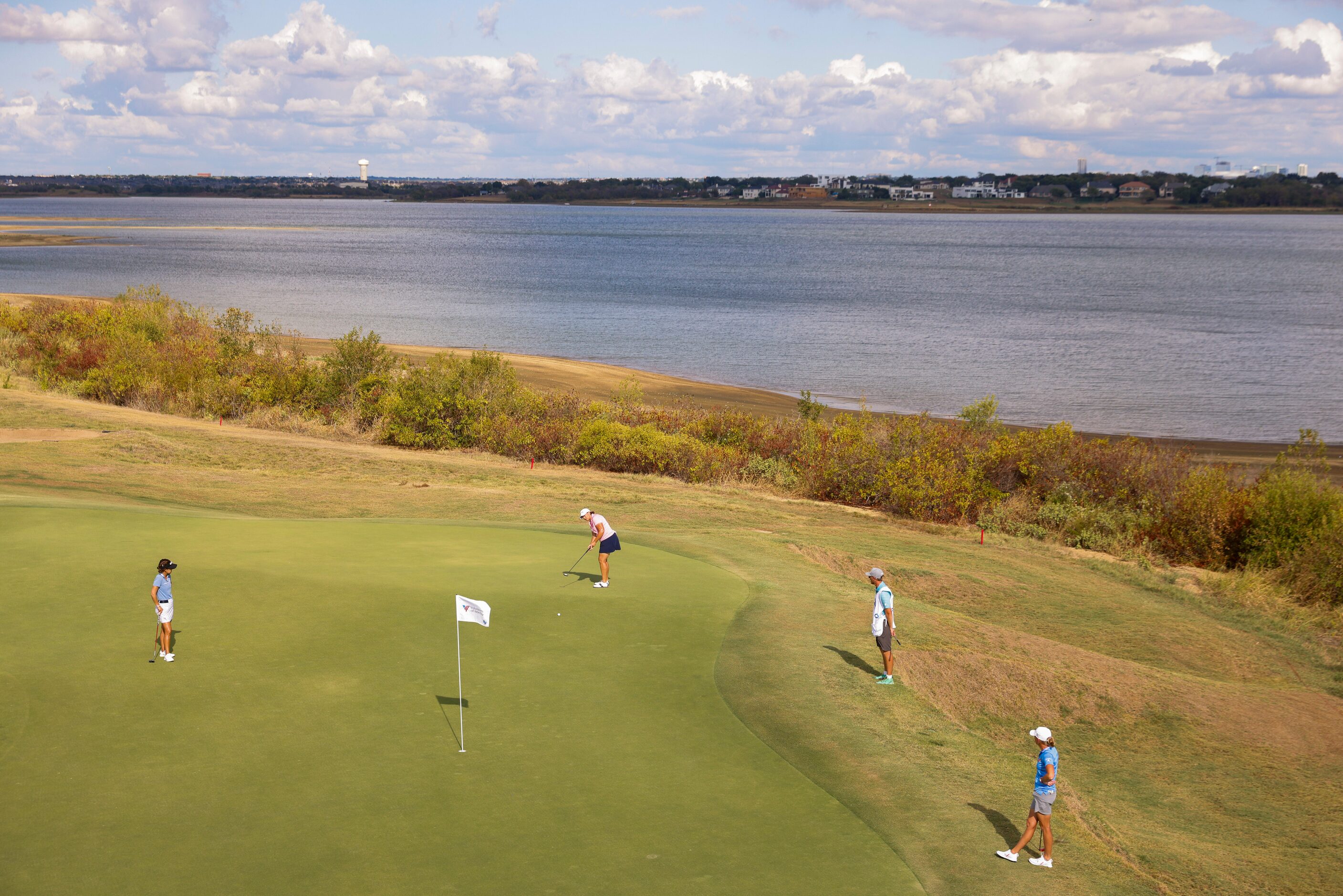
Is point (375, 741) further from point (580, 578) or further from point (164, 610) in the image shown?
point (580, 578)

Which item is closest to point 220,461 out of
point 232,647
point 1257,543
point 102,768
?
point 232,647

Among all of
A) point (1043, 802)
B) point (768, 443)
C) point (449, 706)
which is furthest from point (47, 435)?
point (1043, 802)

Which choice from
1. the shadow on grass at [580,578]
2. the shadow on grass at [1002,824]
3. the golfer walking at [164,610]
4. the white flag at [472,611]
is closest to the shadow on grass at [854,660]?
the shadow on grass at [1002,824]

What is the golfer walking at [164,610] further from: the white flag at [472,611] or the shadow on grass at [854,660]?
the shadow on grass at [854,660]

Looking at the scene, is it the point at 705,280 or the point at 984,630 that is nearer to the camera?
the point at 984,630

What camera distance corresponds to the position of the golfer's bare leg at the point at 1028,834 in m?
10.0

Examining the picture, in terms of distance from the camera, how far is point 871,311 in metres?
84.3

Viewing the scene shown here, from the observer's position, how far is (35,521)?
18203 mm

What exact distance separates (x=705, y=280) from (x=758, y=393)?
61628 millimetres

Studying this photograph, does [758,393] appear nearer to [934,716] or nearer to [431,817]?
[934,716]

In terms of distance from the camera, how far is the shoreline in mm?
38750

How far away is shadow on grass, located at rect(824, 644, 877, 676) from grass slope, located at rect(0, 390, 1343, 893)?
53mm

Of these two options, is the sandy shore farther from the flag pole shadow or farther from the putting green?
the flag pole shadow

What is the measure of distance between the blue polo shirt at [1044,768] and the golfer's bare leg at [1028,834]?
270mm
